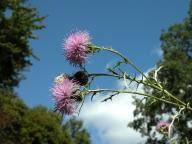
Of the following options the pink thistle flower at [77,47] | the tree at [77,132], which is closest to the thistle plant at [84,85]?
the pink thistle flower at [77,47]

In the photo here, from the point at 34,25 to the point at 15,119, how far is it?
10442mm

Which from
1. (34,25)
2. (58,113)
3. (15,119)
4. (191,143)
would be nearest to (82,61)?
(58,113)

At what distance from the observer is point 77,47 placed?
4.50m

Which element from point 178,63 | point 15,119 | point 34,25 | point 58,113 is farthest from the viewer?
point 15,119

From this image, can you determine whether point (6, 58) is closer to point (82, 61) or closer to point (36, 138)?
point (36, 138)

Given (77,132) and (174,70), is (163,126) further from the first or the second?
(77,132)

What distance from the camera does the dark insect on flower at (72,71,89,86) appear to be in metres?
4.26

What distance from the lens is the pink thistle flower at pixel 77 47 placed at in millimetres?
4391

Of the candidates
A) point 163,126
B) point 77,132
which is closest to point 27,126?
point 77,132

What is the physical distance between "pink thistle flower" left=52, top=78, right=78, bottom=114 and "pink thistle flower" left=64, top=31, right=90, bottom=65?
0.19 m

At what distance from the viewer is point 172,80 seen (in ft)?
125

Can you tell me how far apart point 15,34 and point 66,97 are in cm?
3032

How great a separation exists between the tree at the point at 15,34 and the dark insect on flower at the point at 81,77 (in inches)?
1150

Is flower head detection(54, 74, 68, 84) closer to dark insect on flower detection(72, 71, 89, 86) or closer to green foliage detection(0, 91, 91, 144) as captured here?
dark insect on flower detection(72, 71, 89, 86)
